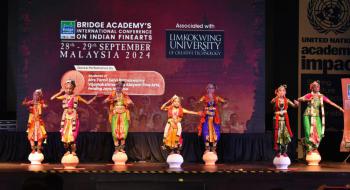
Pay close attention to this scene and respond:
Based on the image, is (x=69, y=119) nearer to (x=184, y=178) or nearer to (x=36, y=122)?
(x=36, y=122)

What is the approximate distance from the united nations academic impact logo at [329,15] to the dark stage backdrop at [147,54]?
1098 millimetres

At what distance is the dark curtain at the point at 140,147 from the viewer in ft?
28.7

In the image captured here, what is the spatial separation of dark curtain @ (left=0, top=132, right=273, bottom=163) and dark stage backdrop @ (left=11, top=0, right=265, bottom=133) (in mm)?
150

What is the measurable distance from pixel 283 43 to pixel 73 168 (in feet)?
13.4

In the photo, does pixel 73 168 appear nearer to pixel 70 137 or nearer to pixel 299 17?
pixel 70 137

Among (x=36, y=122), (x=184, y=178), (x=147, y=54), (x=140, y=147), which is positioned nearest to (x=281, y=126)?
(x=184, y=178)

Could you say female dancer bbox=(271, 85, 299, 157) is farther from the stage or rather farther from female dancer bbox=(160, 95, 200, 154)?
female dancer bbox=(160, 95, 200, 154)

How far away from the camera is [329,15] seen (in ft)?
31.5

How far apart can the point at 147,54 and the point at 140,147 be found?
1.42 m

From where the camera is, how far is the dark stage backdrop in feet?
29.2

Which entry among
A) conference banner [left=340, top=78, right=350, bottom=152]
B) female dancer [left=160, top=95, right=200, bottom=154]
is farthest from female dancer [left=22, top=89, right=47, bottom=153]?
conference banner [left=340, top=78, right=350, bottom=152]

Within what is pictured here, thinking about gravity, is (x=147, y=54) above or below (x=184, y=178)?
above

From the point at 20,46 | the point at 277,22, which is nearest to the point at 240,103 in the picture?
the point at 277,22

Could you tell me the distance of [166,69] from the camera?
9016mm
